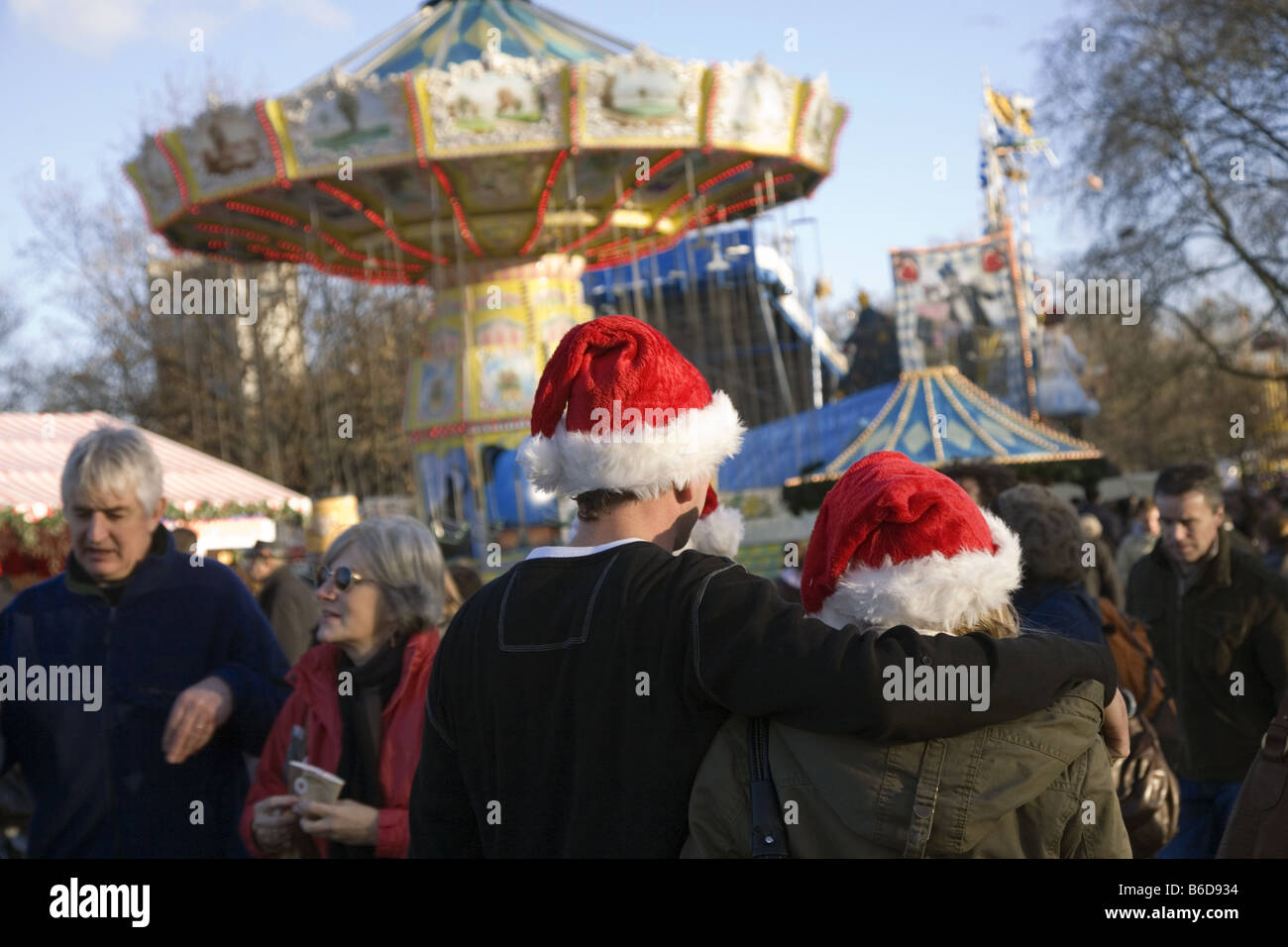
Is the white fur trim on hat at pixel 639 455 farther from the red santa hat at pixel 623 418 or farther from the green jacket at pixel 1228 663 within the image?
the green jacket at pixel 1228 663

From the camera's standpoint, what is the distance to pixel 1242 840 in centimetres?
248

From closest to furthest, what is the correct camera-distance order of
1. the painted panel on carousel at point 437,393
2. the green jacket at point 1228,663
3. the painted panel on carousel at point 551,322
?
the green jacket at point 1228,663
the painted panel on carousel at point 551,322
the painted panel on carousel at point 437,393

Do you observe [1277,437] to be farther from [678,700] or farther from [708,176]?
[678,700]

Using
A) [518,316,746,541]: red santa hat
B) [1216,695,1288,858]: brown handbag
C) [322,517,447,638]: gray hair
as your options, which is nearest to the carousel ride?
[322,517,447,638]: gray hair

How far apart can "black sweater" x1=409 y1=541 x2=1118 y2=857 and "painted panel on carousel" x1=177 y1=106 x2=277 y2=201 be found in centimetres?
1264

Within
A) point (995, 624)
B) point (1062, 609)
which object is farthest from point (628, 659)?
point (1062, 609)

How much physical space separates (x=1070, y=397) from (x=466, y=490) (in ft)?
40.8

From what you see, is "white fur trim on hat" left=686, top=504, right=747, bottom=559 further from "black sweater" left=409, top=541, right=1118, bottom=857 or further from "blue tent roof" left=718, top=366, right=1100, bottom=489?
"blue tent roof" left=718, top=366, right=1100, bottom=489

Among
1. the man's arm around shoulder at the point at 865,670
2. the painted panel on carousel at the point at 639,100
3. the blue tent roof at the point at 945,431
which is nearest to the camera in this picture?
the man's arm around shoulder at the point at 865,670

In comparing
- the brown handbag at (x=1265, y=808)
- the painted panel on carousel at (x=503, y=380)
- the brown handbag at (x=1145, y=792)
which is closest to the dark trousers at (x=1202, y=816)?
the brown handbag at (x=1145, y=792)

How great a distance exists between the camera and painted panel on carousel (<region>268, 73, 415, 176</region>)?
1343 cm

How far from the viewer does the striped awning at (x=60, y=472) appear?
443 inches

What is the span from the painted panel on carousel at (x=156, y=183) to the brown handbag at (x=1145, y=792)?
43.3 feet

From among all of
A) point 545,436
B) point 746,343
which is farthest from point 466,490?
point 746,343
